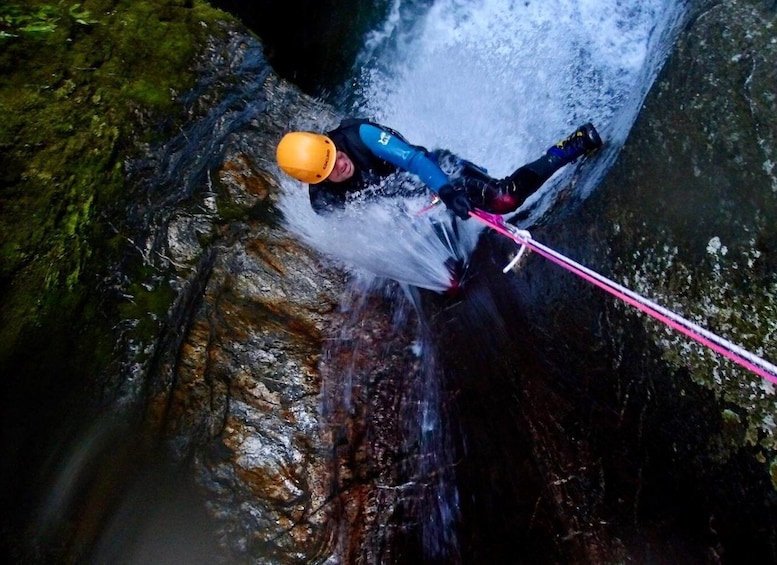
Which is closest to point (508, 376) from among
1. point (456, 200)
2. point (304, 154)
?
point (456, 200)

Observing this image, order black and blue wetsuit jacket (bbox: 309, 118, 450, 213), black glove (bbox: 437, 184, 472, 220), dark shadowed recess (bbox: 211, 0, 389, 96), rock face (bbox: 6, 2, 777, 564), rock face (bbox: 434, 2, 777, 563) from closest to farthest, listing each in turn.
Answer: rock face (bbox: 434, 2, 777, 563) < rock face (bbox: 6, 2, 777, 564) < black glove (bbox: 437, 184, 472, 220) < black and blue wetsuit jacket (bbox: 309, 118, 450, 213) < dark shadowed recess (bbox: 211, 0, 389, 96)

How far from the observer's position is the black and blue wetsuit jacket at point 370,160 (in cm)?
396

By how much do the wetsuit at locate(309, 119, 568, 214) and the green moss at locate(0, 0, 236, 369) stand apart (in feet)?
4.61

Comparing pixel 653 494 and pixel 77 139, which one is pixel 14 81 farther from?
pixel 653 494

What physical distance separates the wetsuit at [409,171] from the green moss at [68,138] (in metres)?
1.41

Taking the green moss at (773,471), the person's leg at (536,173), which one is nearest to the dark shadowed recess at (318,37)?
the person's leg at (536,173)

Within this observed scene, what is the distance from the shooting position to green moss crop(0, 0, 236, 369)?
2.62 metres

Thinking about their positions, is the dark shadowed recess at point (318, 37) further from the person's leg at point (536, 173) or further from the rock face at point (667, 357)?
the rock face at point (667, 357)

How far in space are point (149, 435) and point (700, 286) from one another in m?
3.26

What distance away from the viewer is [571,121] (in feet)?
16.1

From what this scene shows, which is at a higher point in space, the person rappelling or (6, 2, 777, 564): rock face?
the person rappelling

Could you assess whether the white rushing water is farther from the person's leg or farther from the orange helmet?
the orange helmet

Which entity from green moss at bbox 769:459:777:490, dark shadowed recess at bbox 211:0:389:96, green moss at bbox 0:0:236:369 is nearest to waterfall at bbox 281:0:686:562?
dark shadowed recess at bbox 211:0:389:96

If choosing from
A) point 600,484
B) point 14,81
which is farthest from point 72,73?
point 600,484
